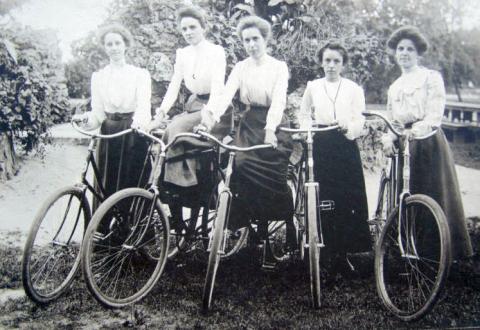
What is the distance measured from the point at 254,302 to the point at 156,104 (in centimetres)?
206

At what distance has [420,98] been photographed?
3.11 meters

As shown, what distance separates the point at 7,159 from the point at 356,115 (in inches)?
106

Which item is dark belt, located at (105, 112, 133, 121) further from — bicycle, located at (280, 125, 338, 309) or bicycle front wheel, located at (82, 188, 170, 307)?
bicycle, located at (280, 125, 338, 309)

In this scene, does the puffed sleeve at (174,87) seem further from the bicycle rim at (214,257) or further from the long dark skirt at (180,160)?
the bicycle rim at (214,257)

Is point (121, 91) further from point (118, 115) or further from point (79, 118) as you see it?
point (79, 118)

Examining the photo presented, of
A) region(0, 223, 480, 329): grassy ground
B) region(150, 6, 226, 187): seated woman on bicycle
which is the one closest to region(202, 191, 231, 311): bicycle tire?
region(0, 223, 480, 329): grassy ground

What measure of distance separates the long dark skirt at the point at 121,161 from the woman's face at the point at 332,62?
4.65 feet

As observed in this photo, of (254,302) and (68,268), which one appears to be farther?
(68,268)

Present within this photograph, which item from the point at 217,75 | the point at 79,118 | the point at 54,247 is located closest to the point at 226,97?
the point at 217,75

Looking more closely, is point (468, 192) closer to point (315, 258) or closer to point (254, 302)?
point (315, 258)

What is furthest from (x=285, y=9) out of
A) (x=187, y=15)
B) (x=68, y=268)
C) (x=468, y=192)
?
(x=68, y=268)

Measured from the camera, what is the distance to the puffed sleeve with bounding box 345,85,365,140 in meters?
3.24

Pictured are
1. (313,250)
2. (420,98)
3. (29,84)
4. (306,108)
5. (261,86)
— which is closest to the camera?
(313,250)

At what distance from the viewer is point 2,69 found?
3.61m
